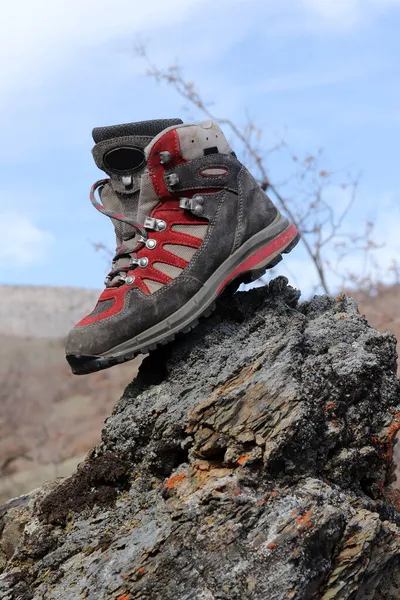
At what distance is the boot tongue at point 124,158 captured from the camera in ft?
8.63

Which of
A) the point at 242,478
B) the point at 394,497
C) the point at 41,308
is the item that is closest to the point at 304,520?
the point at 242,478

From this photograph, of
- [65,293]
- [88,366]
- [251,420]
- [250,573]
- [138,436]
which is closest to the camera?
[250,573]

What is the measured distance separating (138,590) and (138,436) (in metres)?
0.54

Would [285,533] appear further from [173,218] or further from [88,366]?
[173,218]

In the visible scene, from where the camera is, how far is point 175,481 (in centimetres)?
219

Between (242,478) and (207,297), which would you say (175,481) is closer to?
(242,478)

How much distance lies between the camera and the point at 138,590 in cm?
194

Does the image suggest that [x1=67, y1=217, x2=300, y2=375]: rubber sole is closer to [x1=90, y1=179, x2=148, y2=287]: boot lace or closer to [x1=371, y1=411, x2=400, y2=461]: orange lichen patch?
[x1=90, y1=179, x2=148, y2=287]: boot lace

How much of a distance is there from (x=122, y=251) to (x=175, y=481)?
2.80ft

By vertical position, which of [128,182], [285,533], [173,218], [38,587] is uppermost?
[128,182]

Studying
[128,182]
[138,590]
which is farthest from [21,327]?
[138,590]

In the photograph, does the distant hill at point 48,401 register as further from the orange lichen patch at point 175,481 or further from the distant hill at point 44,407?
the orange lichen patch at point 175,481

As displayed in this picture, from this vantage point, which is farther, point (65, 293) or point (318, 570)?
point (65, 293)

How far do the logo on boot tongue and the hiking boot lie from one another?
19 millimetres
